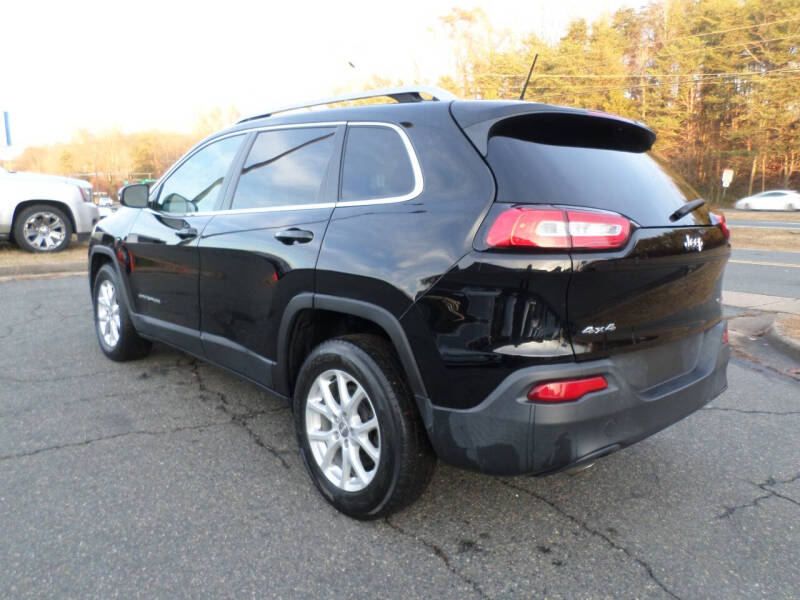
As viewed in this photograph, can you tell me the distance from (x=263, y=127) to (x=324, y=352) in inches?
58.6

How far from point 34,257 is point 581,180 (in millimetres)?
10468

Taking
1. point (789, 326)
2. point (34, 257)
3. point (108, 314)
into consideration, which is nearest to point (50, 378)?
point (108, 314)

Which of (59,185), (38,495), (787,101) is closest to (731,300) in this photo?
(38,495)

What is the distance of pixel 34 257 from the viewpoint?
33.5ft

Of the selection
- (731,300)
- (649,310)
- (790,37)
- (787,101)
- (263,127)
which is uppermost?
(790,37)

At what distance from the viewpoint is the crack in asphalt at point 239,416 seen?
3.21 meters

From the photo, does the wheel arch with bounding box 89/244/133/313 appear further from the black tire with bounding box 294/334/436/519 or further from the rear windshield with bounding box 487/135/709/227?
the rear windshield with bounding box 487/135/709/227

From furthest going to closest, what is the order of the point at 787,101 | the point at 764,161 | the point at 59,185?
the point at 764,161, the point at 787,101, the point at 59,185

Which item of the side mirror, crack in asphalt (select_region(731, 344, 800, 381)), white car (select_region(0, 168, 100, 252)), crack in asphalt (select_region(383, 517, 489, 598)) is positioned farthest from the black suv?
white car (select_region(0, 168, 100, 252))

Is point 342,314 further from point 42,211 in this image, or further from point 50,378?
point 42,211

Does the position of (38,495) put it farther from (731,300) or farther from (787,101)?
(787,101)

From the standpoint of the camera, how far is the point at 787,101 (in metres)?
45.2

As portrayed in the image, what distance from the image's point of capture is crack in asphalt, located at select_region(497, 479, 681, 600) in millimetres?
2189

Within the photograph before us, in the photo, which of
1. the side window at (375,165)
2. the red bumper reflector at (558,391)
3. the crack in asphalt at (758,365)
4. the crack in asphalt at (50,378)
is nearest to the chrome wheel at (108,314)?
the crack in asphalt at (50,378)
